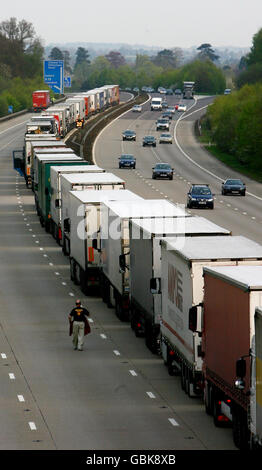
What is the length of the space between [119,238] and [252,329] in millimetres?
15055

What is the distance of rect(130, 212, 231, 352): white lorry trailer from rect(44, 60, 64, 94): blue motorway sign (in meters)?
105

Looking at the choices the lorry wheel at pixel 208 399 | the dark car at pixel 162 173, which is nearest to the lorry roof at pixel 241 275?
the lorry wheel at pixel 208 399

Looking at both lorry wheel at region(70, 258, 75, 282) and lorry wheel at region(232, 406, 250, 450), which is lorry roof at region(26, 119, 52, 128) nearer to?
lorry wheel at region(70, 258, 75, 282)

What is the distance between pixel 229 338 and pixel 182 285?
13.3ft

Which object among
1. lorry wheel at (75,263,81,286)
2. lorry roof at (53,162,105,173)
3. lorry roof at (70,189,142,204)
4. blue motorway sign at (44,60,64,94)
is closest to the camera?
lorry roof at (70,189,142,204)

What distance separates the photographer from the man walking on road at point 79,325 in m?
31.2

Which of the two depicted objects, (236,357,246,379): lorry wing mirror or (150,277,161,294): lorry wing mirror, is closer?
(236,357,246,379): lorry wing mirror

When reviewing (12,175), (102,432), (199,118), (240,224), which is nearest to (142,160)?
(12,175)

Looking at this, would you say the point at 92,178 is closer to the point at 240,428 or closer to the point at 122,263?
the point at 122,263

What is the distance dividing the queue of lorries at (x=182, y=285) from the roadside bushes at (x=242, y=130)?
56.1m

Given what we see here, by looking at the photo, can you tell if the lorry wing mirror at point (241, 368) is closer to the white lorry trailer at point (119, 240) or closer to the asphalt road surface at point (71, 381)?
the asphalt road surface at point (71, 381)

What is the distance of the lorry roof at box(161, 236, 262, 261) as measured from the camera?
24922 mm

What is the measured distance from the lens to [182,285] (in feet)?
84.3

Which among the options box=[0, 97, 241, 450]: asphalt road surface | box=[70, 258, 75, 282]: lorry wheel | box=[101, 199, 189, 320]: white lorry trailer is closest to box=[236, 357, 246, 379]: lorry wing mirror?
box=[0, 97, 241, 450]: asphalt road surface
